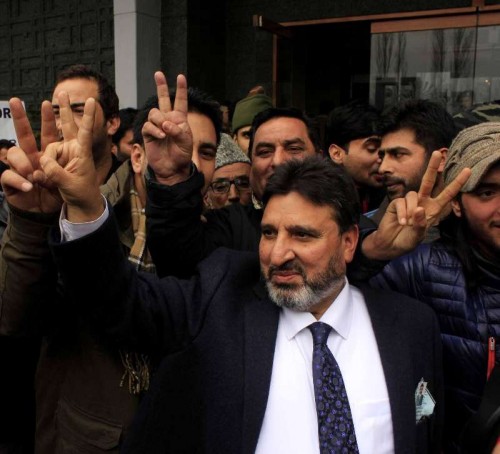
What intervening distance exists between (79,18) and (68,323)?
677cm

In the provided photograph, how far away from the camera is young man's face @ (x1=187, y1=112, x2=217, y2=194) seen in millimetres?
2254

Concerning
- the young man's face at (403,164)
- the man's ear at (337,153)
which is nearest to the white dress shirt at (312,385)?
the young man's face at (403,164)

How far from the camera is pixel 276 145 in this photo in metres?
2.69

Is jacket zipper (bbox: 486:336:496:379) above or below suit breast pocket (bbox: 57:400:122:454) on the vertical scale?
above

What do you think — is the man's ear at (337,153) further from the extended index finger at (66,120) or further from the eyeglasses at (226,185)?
the extended index finger at (66,120)

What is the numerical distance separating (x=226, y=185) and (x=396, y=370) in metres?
1.66

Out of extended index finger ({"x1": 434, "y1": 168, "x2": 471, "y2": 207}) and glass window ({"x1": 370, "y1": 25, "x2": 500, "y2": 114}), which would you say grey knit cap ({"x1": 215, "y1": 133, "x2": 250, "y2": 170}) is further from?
glass window ({"x1": 370, "y1": 25, "x2": 500, "y2": 114})

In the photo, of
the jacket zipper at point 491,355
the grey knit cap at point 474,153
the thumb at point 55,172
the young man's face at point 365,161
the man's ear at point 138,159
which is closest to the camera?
the thumb at point 55,172

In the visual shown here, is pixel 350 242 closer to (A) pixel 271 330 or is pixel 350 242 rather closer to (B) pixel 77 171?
(A) pixel 271 330

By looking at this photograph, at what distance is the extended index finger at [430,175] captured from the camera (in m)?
1.93

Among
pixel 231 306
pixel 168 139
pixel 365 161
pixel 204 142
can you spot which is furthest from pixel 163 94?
pixel 365 161

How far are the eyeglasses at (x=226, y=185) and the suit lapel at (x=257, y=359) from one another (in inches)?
54.9

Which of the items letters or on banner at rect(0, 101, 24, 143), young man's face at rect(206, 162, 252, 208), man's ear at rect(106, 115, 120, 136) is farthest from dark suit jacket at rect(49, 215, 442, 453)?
letters or on banner at rect(0, 101, 24, 143)

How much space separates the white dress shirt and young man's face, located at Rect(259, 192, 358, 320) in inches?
2.6
